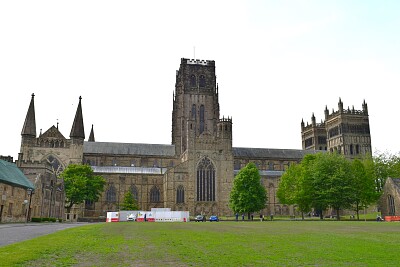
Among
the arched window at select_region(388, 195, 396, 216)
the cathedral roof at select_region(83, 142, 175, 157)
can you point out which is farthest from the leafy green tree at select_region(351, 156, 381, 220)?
the cathedral roof at select_region(83, 142, 175, 157)

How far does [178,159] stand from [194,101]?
17.1 metres

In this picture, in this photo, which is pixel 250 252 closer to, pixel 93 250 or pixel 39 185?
pixel 93 250

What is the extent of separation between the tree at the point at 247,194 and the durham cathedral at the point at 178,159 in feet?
43.4

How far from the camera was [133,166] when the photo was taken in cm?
9725

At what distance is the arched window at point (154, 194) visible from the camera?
3588 inches

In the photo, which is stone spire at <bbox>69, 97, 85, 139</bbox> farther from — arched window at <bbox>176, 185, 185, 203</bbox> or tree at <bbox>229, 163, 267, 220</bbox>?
tree at <bbox>229, 163, 267, 220</bbox>

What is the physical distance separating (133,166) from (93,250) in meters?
81.9

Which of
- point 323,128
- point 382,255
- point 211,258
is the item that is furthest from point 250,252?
point 323,128

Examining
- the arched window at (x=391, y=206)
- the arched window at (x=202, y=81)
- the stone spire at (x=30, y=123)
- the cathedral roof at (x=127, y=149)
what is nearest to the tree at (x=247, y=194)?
the arched window at (x=391, y=206)

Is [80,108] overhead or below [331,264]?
overhead

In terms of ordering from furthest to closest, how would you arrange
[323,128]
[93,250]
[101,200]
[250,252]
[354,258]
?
[323,128] → [101,200] → [93,250] → [250,252] → [354,258]

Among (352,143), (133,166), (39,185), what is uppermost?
(352,143)

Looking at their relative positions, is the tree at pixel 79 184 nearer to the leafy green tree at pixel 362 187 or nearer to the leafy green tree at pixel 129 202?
the leafy green tree at pixel 129 202

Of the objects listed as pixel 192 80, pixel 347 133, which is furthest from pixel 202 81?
pixel 347 133
